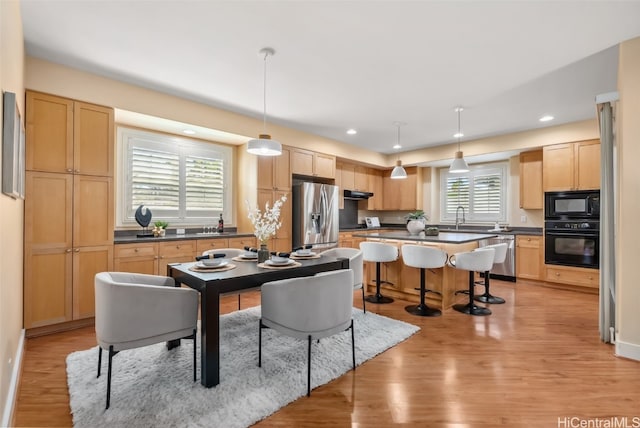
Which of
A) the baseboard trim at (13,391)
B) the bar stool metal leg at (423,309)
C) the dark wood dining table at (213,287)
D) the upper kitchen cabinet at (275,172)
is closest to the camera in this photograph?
the baseboard trim at (13,391)

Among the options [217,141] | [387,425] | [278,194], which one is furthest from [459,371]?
[217,141]

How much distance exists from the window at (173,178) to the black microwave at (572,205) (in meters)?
5.31

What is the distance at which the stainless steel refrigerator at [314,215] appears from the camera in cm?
509

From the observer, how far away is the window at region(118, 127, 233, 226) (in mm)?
3934

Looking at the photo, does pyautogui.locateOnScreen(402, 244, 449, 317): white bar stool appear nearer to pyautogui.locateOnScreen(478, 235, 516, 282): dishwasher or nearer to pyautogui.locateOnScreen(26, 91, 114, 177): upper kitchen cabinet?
pyautogui.locateOnScreen(478, 235, 516, 282): dishwasher

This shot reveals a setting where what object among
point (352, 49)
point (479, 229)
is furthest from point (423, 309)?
point (479, 229)

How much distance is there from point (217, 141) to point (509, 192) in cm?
556

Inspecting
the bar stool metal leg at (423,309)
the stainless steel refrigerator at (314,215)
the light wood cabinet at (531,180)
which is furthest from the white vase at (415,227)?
the light wood cabinet at (531,180)

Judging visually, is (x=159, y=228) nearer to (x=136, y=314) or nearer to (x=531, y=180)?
(x=136, y=314)

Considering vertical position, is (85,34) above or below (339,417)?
above

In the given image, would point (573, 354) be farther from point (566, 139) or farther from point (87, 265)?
point (87, 265)

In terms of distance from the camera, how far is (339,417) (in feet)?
5.65

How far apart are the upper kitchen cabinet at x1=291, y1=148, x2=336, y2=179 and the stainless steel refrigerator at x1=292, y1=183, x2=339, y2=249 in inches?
11.3

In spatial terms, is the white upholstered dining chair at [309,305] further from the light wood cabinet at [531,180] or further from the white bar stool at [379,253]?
the light wood cabinet at [531,180]
